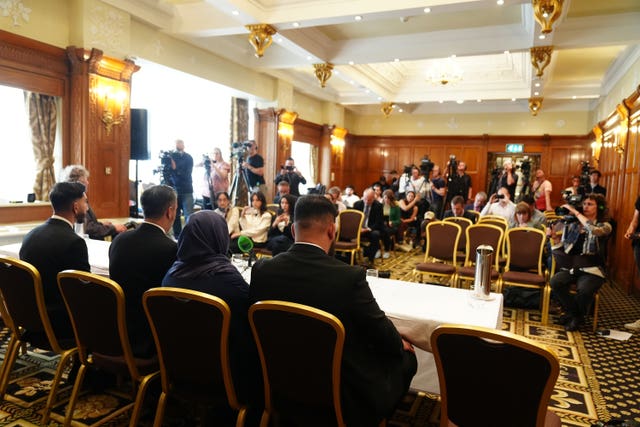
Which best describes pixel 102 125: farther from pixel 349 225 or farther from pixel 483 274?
pixel 483 274

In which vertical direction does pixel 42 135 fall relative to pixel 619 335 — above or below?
above

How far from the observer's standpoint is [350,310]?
1.71 meters

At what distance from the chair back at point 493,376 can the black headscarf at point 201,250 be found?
40.6 inches

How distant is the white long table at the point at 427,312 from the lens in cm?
225

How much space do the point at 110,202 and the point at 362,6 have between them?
4.26 meters

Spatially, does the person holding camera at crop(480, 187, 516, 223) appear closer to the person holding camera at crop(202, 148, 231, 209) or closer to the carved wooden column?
the person holding camera at crop(202, 148, 231, 209)

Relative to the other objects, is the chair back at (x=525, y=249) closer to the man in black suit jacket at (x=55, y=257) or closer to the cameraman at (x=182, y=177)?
the man in black suit jacket at (x=55, y=257)

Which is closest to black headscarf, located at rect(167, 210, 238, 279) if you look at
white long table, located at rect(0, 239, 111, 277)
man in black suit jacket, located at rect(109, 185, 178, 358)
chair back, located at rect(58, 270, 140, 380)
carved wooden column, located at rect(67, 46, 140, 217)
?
man in black suit jacket, located at rect(109, 185, 178, 358)

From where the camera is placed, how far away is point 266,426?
187 cm

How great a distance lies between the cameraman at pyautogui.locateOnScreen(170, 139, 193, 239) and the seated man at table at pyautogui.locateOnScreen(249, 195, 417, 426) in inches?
217

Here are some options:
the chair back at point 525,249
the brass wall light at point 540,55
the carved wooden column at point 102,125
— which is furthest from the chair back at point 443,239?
the carved wooden column at point 102,125

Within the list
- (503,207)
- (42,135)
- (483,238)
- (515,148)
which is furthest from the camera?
(515,148)

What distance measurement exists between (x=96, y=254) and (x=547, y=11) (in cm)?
522

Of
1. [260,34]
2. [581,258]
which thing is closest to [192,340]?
[581,258]
